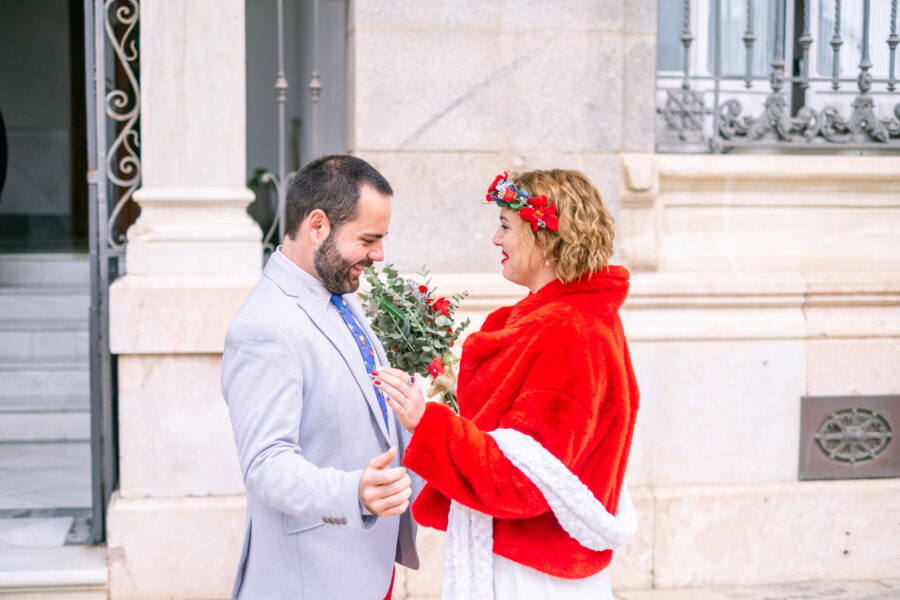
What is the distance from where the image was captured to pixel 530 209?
273 cm

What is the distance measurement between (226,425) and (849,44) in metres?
4.03

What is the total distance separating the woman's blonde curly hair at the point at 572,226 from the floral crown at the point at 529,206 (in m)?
0.02

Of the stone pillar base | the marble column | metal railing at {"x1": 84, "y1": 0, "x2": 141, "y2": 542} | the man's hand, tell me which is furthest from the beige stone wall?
the man's hand

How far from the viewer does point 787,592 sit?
495 centimetres

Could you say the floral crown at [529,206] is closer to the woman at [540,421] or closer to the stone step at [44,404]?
the woman at [540,421]

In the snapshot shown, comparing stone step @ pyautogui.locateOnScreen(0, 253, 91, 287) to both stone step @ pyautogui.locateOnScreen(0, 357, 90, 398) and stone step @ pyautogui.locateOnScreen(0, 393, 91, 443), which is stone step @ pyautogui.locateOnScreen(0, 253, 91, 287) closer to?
stone step @ pyautogui.locateOnScreen(0, 357, 90, 398)

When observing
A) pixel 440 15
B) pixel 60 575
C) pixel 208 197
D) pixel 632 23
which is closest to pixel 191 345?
pixel 208 197

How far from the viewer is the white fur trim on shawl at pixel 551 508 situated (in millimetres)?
2551

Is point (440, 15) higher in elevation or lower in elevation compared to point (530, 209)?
higher

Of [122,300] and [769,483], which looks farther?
[769,483]

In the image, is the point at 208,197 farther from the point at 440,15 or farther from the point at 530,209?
the point at 530,209

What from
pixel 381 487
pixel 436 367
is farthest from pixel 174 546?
pixel 381 487

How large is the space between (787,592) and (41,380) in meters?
4.98

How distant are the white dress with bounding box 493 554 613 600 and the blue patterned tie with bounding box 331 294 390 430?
0.55 m
